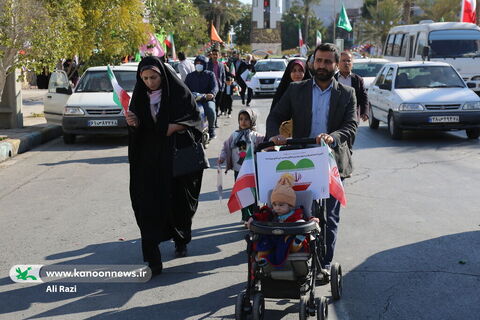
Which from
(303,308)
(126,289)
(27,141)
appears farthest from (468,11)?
→ (303,308)

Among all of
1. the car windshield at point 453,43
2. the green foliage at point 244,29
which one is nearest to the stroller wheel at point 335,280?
the car windshield at point 453,43

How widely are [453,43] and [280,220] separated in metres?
20.3

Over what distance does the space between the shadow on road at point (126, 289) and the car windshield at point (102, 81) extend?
944 cm

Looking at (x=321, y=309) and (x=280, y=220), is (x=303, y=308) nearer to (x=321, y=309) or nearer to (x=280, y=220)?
(x=321, y=309)

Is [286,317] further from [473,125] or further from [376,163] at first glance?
[473,125]

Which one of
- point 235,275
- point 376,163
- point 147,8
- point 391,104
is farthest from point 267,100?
point 235,275

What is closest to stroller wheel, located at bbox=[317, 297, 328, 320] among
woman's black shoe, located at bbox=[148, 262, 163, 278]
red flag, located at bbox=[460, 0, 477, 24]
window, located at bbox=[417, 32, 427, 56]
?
woman's black shoe, located at bbox=[148, 262, 163, 278]

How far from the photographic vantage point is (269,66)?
32250 millimetres

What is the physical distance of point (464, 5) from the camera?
2955cm

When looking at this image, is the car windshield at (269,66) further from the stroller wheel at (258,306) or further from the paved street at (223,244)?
the stroller wheel at (258,306)

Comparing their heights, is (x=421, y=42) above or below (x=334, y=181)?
above

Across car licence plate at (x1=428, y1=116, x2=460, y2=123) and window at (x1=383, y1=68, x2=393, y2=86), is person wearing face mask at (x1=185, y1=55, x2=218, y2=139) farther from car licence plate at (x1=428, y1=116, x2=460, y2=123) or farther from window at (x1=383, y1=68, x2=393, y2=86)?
car licence plate at (x1=428, y1=116, x2=460, y2=123)

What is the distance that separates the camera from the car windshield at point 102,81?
1647cm

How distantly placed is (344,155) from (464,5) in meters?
25.8
